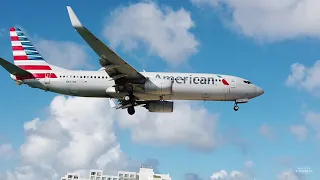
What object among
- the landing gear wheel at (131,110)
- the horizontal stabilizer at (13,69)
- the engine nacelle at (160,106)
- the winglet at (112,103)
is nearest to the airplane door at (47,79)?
the horizontal stabilizer at (13,69)

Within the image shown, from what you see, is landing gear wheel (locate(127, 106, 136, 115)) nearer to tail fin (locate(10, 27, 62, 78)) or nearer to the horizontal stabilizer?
tail fin (locate(10, 27, 62, 78))

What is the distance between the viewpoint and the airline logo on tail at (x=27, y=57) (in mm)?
47000

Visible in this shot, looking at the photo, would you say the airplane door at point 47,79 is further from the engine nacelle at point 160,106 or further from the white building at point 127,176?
the white building at point 127,176

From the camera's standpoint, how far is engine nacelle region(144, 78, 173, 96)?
1726 inches

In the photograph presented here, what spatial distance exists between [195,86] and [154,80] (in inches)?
140

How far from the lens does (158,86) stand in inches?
1727

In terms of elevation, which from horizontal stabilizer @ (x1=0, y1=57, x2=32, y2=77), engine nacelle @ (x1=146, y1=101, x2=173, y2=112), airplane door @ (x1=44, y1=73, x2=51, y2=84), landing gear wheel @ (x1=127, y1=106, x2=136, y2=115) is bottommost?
landing gear wheel @ (x1=127, y1=106, x2=136, y2=115)

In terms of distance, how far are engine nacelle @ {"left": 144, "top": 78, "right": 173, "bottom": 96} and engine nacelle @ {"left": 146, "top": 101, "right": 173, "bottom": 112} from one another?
4.92 meters

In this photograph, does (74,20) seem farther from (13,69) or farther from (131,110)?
(131,110)

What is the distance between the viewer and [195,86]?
148 feet

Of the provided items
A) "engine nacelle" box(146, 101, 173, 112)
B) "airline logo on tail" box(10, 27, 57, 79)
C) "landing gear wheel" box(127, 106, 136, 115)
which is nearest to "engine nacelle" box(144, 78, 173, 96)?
"landing gear wheel" box(127, 106, 136, 115)

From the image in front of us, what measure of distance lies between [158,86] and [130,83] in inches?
114

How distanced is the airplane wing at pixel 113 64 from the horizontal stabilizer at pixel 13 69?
7.09 m

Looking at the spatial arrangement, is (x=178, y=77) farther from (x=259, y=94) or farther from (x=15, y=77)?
(x=15, y=77)
